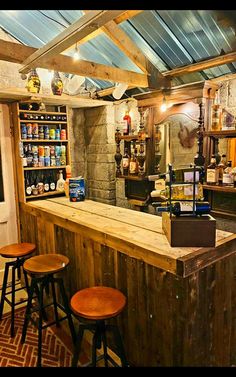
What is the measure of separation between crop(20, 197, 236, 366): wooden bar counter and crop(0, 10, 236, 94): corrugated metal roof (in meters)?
1.36

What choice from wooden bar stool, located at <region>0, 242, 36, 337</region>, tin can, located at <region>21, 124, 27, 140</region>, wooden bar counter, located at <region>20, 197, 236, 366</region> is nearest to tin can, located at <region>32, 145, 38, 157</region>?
tin can, located at <region>21, 124, 27, 140</region>

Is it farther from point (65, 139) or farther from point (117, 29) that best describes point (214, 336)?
point (65, 139)

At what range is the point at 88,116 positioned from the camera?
371 cm

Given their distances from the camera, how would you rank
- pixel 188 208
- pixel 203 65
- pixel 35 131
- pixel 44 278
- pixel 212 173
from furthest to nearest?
1. pixel 35 131
2. pixel 212 173
3. pixel 203 65
4. pixel 44 278
5. pixel 188 208

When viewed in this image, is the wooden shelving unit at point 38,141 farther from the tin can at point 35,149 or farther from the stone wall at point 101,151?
the stone wall at point 101,151

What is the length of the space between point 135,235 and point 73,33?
116cm

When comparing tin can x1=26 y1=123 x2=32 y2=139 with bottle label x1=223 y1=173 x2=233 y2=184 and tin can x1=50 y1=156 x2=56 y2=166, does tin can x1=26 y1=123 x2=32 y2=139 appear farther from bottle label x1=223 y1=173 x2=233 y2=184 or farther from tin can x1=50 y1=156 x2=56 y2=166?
bottle label x1=223 y1=173 x2=233 y2=184

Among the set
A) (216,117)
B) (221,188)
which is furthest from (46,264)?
(216,117)

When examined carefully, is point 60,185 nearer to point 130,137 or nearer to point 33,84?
point 130,137

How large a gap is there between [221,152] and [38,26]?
1935 mm

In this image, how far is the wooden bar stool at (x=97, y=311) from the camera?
1493 millimetres

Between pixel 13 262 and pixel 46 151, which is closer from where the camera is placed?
pixel 13 262

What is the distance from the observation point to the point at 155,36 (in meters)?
2.29

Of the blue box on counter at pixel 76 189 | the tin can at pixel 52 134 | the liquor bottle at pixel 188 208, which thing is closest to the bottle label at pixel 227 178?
the liquor bottle at pixel 188 208
